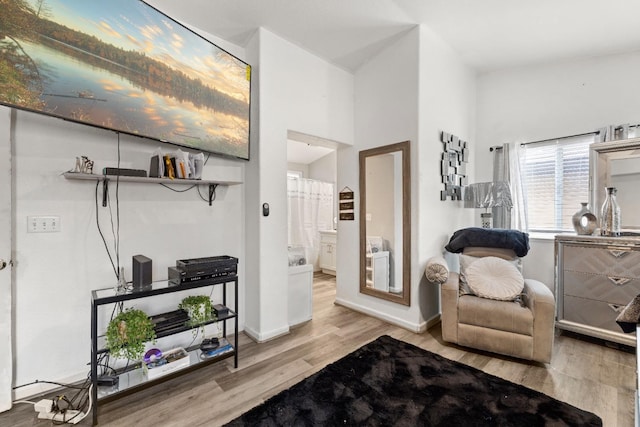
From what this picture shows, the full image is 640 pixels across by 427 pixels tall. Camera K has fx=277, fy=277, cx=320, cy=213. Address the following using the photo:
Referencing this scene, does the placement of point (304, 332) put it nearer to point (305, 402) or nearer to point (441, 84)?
point (305, 402)

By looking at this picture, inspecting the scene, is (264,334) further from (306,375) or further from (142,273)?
(142,273)

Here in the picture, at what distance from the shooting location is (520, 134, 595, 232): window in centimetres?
309

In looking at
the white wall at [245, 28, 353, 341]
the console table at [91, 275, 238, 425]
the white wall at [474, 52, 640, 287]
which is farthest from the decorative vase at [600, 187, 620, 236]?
the console table at [91, 275, 238, 425]

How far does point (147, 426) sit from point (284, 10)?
10.4 ft

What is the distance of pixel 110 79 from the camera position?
1.76m

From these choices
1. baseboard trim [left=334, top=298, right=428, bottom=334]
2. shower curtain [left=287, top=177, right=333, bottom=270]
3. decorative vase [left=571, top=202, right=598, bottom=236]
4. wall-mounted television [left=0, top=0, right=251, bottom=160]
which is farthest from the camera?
shower curtain [left=287, top=177, right=333, bottom=270]

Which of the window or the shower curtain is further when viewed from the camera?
the shower curtain

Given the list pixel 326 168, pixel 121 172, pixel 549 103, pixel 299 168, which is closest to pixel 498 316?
pixel 549 103

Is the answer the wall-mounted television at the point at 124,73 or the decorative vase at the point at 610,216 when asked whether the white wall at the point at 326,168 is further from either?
the decorative vase at the point at 610,216

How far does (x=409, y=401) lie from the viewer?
5.80 ft

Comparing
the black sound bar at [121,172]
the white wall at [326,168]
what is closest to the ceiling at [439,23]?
the black sound bar at [121,172]

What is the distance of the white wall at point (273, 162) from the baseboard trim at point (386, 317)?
101 cm

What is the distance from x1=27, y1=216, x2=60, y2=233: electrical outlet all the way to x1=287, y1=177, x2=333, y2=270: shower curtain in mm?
2938

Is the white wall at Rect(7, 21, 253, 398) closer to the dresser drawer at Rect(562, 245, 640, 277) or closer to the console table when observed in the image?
the console table
